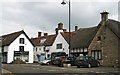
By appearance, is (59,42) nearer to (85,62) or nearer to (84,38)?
(84,38)

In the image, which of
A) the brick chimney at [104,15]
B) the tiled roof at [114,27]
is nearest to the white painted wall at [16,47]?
the brick chimney at [104,15]

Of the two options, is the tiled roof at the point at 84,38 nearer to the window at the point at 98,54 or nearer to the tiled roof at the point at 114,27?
the window at the point at 98,54

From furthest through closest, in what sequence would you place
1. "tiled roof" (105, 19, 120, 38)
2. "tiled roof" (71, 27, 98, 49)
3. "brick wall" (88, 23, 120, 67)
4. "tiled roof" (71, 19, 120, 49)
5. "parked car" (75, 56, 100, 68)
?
"tiled roof" (71, 27, 98, 49), "tiled roof" (71, 19, 120, 49), "tiled roof" (105, 19, 120, 38), "brick wall" (88, 23, 120, 67), "parked car" (75, 56, 100, 68)

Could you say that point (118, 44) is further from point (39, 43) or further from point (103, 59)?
point (39, 43)

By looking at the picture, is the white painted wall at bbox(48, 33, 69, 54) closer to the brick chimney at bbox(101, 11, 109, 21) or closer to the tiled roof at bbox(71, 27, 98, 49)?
the tiled roof at bbox(71, 27, 98, 49)

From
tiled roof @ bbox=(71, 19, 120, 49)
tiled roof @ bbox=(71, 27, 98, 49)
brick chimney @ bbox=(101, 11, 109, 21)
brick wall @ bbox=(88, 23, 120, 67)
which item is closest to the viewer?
brick wall @ bbox=(88, 23, 120, 67)

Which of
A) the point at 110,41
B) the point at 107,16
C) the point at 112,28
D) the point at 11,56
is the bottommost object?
the point at 11,56

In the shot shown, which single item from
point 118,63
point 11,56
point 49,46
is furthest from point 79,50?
point 11,56

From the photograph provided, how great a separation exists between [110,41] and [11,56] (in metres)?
29.1

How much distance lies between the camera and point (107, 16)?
30.4 m

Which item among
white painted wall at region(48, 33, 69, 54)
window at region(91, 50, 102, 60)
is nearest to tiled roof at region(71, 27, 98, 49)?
window at region(91, 50, 102, 60)

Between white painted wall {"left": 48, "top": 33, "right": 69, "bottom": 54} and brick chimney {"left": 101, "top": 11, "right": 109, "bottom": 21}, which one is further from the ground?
brick chimney {"left": 101, "top": 11, "right": 109, "bottom": 21}

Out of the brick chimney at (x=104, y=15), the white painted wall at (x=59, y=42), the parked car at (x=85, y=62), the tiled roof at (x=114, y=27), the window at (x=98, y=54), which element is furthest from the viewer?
the white painted wall at (x=59, y=42)

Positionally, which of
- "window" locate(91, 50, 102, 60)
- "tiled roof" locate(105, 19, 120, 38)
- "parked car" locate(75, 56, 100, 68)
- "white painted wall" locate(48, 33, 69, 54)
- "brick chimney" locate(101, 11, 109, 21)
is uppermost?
"brick chimney" locate(101, 11, 109, 21)
